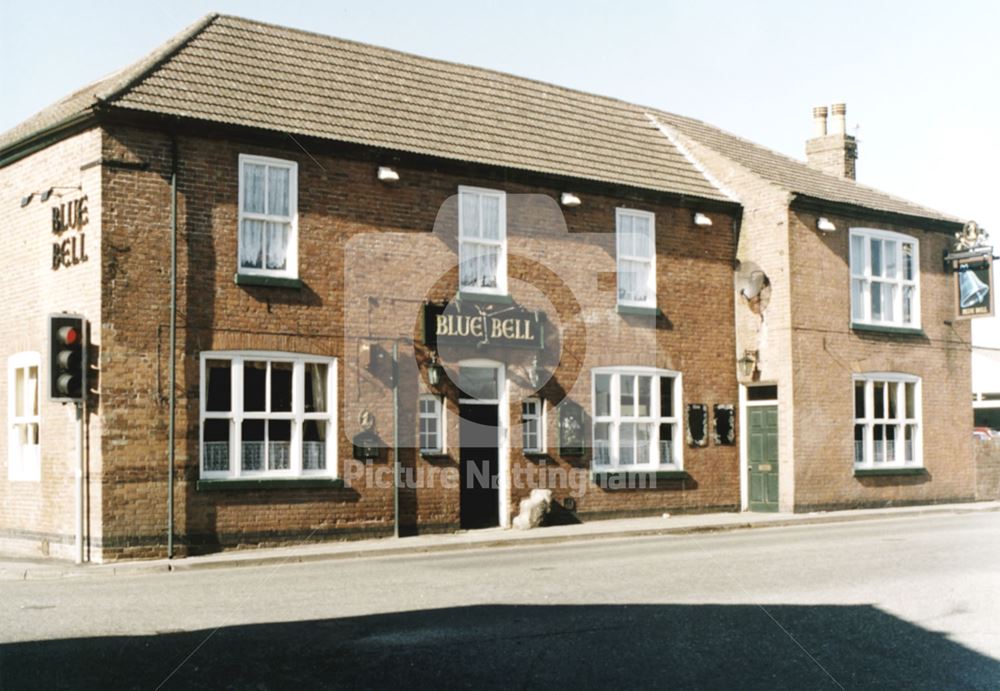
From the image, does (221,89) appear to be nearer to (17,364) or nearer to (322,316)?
(322,316)

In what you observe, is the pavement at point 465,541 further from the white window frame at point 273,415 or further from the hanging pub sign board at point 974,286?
the hanging pub sign board at point 974,286

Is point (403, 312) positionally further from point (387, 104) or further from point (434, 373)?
point (387, 104)

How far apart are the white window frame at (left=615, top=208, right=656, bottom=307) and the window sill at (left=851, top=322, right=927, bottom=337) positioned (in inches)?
197

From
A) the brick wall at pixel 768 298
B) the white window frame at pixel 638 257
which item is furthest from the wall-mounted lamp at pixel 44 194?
the brick wall at pixel 768 298

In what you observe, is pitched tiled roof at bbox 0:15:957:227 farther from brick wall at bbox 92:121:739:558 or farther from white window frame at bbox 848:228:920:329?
white window frame at bbox 848:228:920:329

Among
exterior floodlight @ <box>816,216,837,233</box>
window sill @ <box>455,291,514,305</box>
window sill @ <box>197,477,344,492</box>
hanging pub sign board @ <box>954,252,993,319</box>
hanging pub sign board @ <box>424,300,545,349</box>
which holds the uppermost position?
→ exterior floodlight @ <box>816,216,837,233</box>

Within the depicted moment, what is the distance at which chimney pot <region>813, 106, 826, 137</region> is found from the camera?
29219 millimetres

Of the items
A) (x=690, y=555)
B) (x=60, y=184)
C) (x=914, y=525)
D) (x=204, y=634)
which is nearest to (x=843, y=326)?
(x=914, y=525)

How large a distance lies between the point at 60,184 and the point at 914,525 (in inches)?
616

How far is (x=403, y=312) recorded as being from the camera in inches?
755

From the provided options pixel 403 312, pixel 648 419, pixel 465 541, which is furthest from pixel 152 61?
pixel 648 419

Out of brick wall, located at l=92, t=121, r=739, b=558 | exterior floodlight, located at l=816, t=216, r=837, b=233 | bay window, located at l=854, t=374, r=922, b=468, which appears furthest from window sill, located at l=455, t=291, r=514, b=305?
bay window, located at l=854, t=374, r=922, b=468

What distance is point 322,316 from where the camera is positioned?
18.3m

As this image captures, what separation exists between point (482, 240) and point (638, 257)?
373 centimetres
